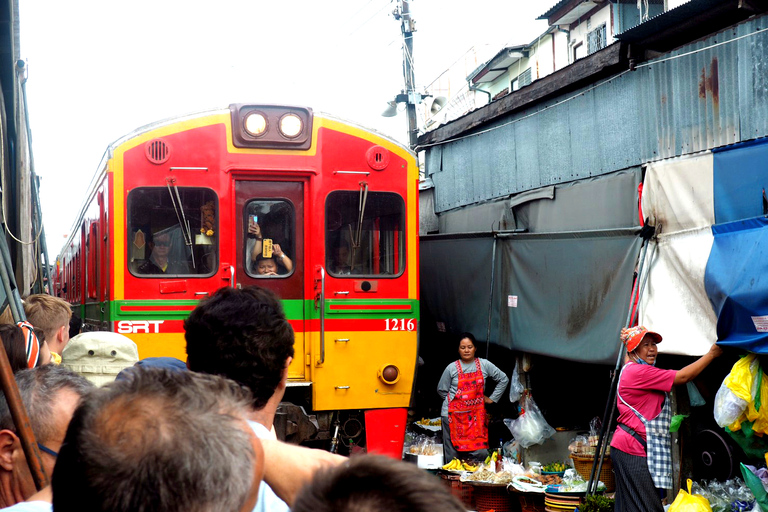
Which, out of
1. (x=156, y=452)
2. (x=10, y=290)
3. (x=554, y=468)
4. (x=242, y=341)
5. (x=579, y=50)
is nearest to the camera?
(x=156, y=452)

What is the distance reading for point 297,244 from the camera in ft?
23.6

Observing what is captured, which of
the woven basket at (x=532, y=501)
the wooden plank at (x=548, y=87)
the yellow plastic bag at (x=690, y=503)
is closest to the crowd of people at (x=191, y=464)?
the yellow plastic bag at (x=690, y=503)

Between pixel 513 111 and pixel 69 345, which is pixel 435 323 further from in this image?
pixel 69 345

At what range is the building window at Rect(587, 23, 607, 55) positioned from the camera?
21.1m

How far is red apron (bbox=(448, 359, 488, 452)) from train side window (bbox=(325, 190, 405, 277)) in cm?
229

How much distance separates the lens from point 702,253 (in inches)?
251

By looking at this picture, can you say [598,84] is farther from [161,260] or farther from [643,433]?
[161,260]

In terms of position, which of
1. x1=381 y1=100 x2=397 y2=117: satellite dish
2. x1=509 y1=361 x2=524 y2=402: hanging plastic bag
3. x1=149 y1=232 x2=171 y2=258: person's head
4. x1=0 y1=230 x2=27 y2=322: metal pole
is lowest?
x1=509 y1=361 x2=524 y2=402: hanging plastic bag

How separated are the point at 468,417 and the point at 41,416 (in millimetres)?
7213

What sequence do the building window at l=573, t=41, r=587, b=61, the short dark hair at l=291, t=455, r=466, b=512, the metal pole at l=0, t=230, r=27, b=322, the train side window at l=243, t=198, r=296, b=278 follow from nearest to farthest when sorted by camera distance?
the short dark hair at l=291, t=455, r=466, b=512, the metal pole at l=0, t=230, r=27, b=322, the train side window at l=243, t=198, r=296, b=278, the building window at l=573, t=41, r=587, b=61

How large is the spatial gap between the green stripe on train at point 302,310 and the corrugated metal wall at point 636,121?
266 cm

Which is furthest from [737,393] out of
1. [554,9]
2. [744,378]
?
[554,9]

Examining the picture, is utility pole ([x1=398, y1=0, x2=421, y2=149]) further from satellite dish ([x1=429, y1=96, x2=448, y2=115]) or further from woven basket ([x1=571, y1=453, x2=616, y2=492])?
woven basket ([x1=571, y1=453, x2=616, y2=492])

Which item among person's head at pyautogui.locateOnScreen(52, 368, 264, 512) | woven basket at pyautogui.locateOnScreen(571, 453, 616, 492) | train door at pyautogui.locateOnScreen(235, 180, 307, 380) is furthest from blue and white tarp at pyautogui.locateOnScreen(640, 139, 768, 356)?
person's head at pyautogui.locateOnScreen(52, 368, 264, 512)
